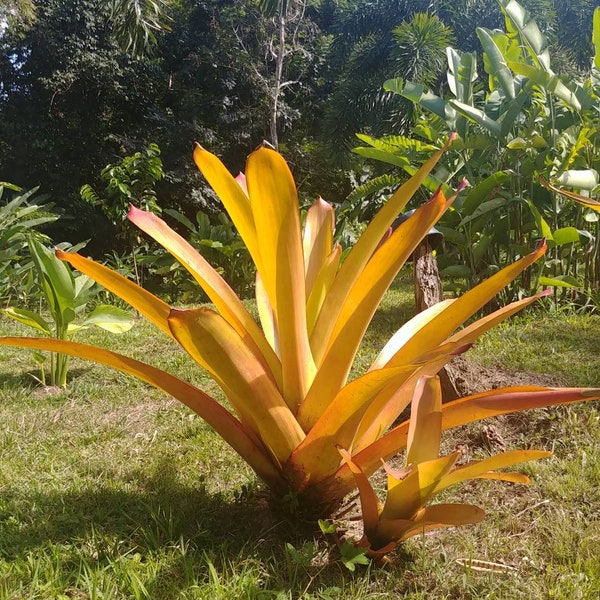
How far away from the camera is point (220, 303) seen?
3.74 feet

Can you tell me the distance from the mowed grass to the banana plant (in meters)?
0.39

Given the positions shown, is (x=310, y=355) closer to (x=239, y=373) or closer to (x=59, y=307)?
(x=239, y=373)

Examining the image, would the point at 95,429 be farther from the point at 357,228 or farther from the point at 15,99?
the point at 15,99

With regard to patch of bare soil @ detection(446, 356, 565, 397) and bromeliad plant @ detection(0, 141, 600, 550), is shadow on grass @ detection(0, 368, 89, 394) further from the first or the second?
patch of bare soil @ detection(446, 356, 565, 397)

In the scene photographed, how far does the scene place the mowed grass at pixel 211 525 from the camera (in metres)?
0.99

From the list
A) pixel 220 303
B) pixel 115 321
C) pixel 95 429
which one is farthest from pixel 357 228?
pixel 220 303

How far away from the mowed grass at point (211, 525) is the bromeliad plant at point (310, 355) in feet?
0.42

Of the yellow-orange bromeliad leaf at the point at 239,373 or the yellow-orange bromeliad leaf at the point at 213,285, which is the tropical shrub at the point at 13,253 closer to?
the yellow-orange bromeliad leaf at the point at 213,285

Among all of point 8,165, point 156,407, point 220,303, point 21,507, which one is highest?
point 8,165

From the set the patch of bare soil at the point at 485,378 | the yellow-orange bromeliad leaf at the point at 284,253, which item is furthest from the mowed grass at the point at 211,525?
the yellow-orange bromeliad leaf at the point at 284,253

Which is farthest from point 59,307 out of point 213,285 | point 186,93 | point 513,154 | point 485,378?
point 186,93

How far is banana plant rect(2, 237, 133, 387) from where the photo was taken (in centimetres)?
235

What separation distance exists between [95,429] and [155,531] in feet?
2.88

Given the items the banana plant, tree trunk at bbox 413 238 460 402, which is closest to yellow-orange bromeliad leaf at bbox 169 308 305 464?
tree trunk at bbox 413 238 460 402
